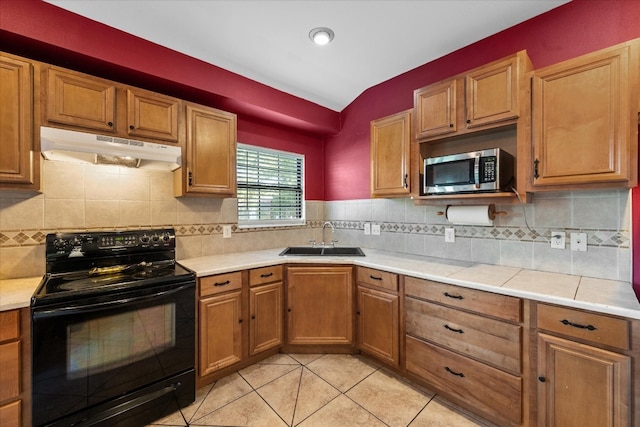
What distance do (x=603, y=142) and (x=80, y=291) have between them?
296 centimetres

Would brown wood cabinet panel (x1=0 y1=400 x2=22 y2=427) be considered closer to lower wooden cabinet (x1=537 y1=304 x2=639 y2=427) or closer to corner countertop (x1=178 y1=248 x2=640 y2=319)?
corner countertop (x1=178 y1=248 x2=640 y2=319)

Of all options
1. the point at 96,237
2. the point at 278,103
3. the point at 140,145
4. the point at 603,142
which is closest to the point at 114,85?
the point at 140,145

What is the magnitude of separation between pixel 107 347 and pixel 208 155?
4.94 ft

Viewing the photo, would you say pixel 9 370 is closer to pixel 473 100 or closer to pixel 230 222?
pixel 230 222

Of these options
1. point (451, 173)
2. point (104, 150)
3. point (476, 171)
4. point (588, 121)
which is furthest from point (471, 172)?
point (104, 150)

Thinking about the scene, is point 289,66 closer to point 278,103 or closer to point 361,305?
point 278,103

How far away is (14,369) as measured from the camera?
1367 millimetres

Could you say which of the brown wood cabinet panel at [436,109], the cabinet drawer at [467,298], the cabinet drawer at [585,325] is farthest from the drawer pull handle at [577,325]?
the brown wood cabinet panel at [436,109]

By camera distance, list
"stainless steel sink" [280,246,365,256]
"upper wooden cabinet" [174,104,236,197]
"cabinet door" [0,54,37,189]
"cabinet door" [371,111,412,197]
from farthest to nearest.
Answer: "stainless steel sink" [280,246,365,256] < "cabinet door" [371,111,412,197] < "upper wooden cabinet" [174,104,236,197] < "cabinet door" [0,54,37,189]

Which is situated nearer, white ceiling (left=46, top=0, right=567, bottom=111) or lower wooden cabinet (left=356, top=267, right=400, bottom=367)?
white ceiling (left=46, top=0, right=567, bottom=111)

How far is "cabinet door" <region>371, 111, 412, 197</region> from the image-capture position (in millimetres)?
2348

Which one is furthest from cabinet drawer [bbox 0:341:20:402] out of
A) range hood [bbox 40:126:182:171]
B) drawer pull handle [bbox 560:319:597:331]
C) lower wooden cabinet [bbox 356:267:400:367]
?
drawer pull handle [bbox 560:319:597:331]

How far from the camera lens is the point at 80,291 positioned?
58.4 inches

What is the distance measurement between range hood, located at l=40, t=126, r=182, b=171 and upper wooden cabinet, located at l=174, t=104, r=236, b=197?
142 millimetres
